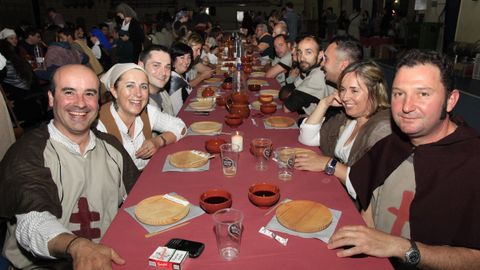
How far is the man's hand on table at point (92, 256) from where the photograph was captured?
1.26m

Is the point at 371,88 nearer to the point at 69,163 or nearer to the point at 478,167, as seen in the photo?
the point at 478,167

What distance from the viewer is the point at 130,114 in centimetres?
250

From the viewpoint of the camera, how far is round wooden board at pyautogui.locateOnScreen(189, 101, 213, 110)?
3.34 metres

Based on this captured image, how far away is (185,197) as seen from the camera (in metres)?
1.72

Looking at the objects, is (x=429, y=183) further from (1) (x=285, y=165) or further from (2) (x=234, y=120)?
(2) (x=234, y=120)

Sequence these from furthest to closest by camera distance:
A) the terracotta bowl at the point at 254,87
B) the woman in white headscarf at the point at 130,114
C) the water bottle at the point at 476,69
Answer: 1. the water bottle at the point at 476,69
2. the terracotta bowl at the point at 254,87
3. the woman in white headscarf at the point at 130,114

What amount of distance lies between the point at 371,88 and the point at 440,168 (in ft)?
2.51

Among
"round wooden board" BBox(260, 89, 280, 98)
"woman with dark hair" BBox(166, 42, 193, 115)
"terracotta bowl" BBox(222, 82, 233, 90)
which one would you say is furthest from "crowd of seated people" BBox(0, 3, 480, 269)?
"terracotta bowl" BBox(222, 82, 233, 90)

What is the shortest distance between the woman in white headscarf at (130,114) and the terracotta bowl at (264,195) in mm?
974

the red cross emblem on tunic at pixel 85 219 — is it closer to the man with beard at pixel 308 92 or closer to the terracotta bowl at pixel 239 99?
the terracotta bowl at pixel 239 99

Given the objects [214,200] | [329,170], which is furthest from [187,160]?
Answer: [329,170]

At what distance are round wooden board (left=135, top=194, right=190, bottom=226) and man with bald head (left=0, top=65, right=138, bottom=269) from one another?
0.23 meters

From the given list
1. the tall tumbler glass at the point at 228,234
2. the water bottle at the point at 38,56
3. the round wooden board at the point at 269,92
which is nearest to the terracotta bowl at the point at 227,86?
the round wooden board at the point at 269,92

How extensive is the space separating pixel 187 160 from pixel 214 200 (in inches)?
22.7
